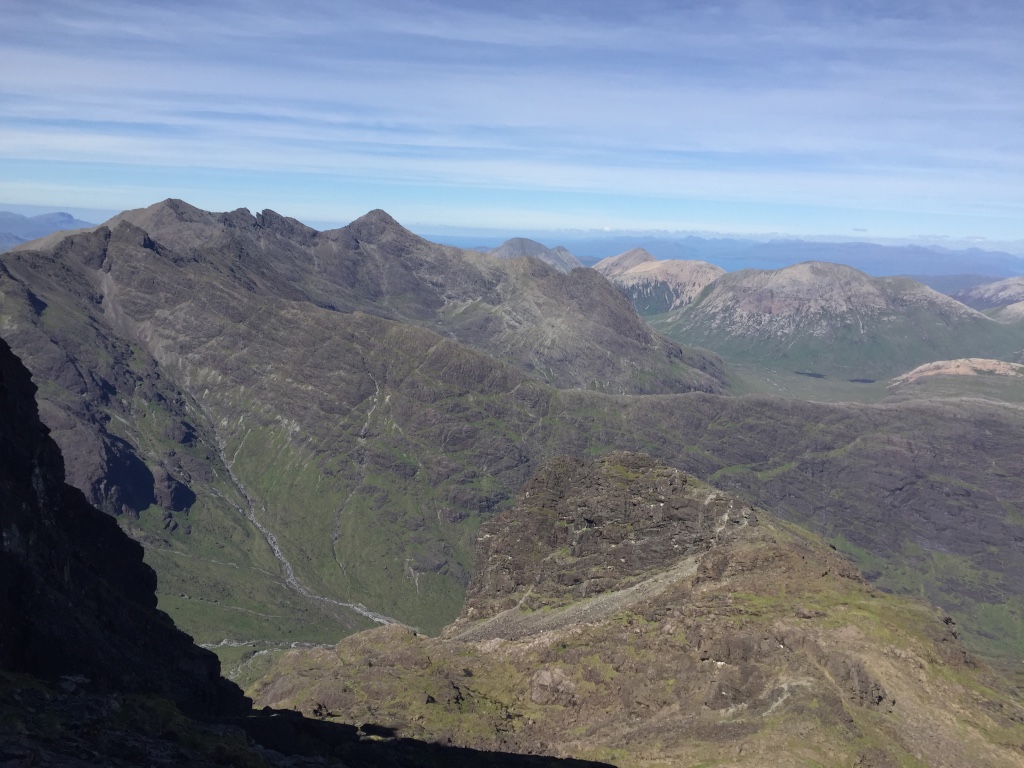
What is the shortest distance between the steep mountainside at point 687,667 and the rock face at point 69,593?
31.6 metres

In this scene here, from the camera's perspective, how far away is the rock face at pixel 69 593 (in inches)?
2815

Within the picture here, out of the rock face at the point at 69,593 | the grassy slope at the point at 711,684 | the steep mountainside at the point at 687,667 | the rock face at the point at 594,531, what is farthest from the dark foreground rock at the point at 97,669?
the rock face at the point at 594,531

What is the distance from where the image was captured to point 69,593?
270 ft

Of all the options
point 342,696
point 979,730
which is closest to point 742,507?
point 979,730

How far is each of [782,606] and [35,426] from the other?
341 ft

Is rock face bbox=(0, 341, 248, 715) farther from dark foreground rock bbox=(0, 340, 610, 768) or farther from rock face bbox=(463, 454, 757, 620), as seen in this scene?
rock face bbox=(463, 454, 757, 620)

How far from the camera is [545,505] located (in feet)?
633

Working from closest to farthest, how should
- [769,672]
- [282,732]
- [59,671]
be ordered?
[59,671] → [282,732] → [769,672]

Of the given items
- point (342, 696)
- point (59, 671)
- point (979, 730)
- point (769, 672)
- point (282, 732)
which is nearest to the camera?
point (59, 671)

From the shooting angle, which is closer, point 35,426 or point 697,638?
point 35,426

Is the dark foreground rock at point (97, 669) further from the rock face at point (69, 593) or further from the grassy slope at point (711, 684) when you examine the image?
the grassy slope at point (711, 684)

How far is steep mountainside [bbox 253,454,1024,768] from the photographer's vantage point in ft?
303

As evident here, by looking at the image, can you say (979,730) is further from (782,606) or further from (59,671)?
(59,671)

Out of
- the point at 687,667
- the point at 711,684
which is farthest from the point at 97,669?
the point at 687,667
